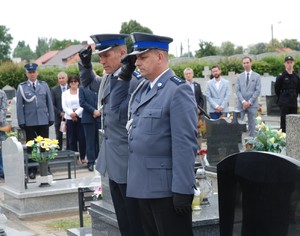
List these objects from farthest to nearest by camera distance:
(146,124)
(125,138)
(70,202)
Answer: (70,202)
(125,138)
(146,124)

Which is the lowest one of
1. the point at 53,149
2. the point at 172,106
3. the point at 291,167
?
the point at 53,149

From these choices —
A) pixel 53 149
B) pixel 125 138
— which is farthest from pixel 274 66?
pixel 125 138

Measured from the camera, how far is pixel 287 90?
1592 cm

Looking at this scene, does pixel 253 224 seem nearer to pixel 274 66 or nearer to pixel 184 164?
pixel 184 164

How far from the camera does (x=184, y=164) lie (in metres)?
4.45

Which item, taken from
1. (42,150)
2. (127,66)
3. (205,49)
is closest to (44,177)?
(42,150)

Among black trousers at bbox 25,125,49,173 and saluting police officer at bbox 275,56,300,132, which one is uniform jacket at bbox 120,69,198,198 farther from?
saluting police officer at bbox 275,56,300,132

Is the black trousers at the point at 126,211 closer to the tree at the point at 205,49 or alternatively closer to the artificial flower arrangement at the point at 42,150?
the artificial flower arrangement at the point at 42,150

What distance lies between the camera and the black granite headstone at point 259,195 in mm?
3656

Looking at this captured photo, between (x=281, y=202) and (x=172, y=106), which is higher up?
(x=172, y=106)

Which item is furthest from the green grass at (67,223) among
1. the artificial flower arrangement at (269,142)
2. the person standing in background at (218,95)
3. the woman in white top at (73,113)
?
the person standing in background at (218,95)

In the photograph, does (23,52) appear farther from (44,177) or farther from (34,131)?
(44,177)

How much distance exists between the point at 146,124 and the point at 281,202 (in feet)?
4.04

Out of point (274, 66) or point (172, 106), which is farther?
point (274, 66)
